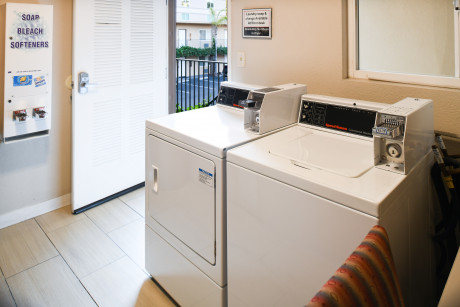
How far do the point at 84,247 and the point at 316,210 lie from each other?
2.02 m

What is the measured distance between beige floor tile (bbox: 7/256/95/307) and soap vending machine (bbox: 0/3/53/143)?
1018mm

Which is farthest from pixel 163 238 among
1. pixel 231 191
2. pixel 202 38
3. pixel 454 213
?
pixel 202 38

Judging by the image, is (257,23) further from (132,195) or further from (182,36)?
(182,36)

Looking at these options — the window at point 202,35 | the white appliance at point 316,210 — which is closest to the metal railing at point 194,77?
the white appliance at point 316,210

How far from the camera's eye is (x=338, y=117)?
165cm

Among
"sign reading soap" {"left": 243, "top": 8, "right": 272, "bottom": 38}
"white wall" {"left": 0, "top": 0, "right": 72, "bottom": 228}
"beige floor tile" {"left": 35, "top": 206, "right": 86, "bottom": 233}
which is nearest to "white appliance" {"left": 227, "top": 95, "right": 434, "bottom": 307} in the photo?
"sign reading soap" {"left": 243, "top": 8, "right": 272, "bottom": 38}

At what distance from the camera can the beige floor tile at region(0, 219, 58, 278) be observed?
2.25 meters

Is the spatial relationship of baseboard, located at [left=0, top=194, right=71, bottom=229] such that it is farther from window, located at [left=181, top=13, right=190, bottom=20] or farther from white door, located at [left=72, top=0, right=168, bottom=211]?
window, located at [left=181, top=13, right=190, bottom=20]

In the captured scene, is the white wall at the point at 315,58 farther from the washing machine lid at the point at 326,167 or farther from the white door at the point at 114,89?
the white door at the point at 114,89

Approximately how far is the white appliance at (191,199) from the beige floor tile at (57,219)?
3.50 feet

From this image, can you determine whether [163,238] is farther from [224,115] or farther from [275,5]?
[275,5]

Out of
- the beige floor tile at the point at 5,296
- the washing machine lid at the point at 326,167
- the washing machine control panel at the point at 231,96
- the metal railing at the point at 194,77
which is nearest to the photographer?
the washing machine lid at the point at 326,167

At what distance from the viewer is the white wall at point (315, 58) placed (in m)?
1.61

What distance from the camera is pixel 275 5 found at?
7.02ft
